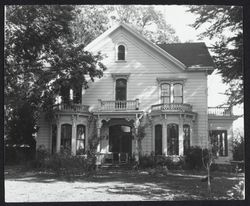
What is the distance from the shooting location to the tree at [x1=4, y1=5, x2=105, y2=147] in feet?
46.0

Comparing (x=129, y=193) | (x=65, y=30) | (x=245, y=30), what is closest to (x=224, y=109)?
(x=65, y=30)

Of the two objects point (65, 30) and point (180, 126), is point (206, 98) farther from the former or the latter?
point (65, 30)

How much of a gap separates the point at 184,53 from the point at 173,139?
23.5 ft

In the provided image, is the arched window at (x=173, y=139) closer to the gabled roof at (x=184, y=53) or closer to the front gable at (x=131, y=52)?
the front gable at (x=131, y=52)

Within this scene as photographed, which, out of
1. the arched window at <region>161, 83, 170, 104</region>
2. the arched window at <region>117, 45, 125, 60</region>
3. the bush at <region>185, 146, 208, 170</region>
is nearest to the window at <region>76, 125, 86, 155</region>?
the arched window at <region>117, 45, 125, 60</region>

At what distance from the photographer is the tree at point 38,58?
46.0 feet

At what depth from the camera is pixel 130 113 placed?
71.5 feet

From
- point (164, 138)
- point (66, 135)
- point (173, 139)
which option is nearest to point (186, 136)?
point (173, 139)

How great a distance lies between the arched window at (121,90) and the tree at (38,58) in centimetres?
166

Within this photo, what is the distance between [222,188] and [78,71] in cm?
1144

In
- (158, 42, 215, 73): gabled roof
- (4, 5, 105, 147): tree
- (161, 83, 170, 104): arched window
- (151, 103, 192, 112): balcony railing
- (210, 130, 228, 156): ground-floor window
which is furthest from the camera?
(210, 130, 228, 156): ground-floor window

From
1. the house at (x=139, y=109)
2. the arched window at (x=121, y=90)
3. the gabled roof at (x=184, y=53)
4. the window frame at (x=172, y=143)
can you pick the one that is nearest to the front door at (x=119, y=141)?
the house at (x=139, y=109)

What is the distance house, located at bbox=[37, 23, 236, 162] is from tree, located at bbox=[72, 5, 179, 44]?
7.08 metres

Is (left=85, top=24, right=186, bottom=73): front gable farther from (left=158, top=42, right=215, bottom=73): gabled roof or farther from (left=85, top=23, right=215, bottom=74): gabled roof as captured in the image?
(left=158, top=42, right=215, bottom=73): gabled roof
